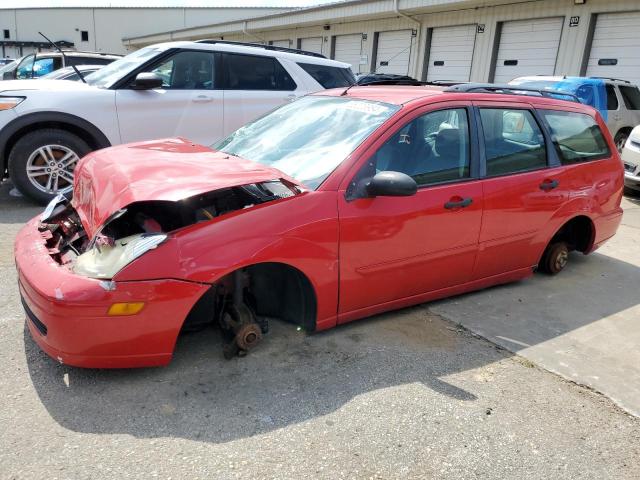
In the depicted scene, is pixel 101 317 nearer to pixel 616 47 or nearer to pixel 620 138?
pixel 620 138

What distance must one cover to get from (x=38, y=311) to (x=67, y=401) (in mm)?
467

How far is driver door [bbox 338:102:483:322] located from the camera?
3193 millimetres

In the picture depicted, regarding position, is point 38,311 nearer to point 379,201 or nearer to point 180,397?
point 180,397

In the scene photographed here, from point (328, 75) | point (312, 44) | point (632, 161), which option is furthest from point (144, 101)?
point (312, 44)

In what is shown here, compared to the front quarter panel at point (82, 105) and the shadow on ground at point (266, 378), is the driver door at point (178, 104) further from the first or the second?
the shadow on ground at point (266, 378)

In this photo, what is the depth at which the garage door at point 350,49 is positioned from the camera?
1958 centimetres

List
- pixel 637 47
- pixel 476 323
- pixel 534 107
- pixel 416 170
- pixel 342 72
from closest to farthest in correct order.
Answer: pixel 416 170 → pixel 476 323 → pixel 534 107 → pixel 342 72 → pixel 637 47

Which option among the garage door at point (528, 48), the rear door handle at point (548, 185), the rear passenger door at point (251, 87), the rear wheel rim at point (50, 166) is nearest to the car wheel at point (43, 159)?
the rear wheel rim at point (50, 166)

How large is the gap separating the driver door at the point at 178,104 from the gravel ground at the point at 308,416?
341 centimetres

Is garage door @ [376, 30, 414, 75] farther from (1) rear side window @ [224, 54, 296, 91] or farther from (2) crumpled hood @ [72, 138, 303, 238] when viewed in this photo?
(2) crumpled hood @ [72, 138, 303, 238]

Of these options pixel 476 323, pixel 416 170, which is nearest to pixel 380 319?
pixel 476 323

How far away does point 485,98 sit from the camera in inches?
155

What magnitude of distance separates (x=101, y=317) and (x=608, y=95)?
442 inches

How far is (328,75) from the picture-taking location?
24.2ft
